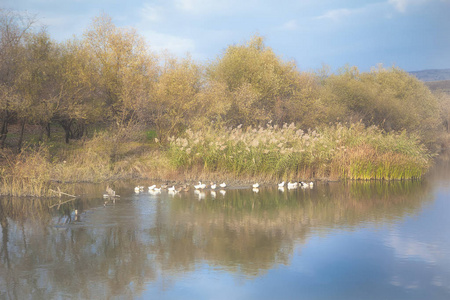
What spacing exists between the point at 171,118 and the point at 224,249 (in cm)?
2092

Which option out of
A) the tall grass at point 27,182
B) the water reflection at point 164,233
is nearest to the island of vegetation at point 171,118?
the tall grass at point 27,182

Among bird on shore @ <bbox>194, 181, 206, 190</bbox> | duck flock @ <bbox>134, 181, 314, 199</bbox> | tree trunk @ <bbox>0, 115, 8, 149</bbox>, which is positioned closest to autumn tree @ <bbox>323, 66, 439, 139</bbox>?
duck flock @ <bbox>134, 181, 314, 199</bbox>

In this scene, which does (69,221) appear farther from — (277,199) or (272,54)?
A: (272,54)

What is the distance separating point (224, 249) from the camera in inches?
388

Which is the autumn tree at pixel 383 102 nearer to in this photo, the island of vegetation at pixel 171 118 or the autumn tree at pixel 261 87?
the island of vegetation at pixel 171 118

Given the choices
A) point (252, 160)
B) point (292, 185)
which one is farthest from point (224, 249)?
point (252, 160)

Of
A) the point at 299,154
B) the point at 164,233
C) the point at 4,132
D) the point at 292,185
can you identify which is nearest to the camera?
the point at 164,233

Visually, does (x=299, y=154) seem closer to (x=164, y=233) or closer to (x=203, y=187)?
(x=203, y=187)

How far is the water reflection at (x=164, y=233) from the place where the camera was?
8.09 m

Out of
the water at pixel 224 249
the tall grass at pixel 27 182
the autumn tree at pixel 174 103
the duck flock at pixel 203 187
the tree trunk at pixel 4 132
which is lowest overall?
the water at pixel 224 249

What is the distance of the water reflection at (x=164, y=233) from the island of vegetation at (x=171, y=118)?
2.45m

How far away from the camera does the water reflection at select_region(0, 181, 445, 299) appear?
8.09 meters

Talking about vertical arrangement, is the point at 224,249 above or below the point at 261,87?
below

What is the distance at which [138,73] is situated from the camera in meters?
29.8
